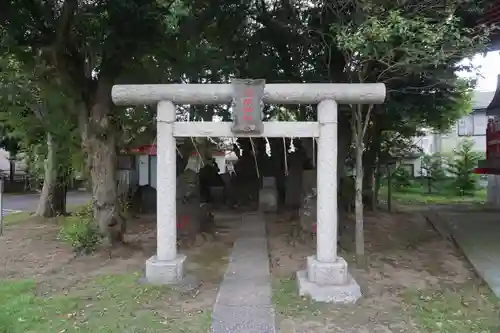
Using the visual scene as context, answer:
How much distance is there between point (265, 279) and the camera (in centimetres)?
745

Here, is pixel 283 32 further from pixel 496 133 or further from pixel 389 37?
pixel 496 133

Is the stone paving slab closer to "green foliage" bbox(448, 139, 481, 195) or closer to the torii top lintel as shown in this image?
the torii top lintel

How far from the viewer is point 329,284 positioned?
6.69 meters

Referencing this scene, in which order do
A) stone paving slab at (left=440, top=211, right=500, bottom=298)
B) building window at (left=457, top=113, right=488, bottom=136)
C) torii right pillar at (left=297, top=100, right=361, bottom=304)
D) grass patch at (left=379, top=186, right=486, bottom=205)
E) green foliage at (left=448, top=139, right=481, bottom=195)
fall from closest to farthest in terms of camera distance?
1. torii right pillar at (left=297, top=100, right=361, bottom=304)
2. stone paving slab at (left=440, top=211, right=500, bottom=298)
3. grass patch at (left=379, top=186, right=486, bottom=205)
4. green foliage at (left=448, top=139, right=481, bottom=195)
5. building window at (left=457, top=113, right=488, bottom=136)

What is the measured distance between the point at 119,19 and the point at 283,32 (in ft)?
14.7

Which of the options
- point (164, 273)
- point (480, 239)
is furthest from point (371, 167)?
point (164, 273)

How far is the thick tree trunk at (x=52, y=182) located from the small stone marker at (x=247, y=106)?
1060 cm

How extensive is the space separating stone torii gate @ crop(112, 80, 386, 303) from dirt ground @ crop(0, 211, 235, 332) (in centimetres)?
91

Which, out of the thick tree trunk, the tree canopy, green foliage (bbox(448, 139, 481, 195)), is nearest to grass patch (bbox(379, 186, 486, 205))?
green foliage (bbox(448, 139, 481, 195))

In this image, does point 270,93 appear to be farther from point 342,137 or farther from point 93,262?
point 342,137

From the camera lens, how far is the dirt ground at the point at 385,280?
5.70 metres

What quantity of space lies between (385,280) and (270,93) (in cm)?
380

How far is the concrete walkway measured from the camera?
5.42m

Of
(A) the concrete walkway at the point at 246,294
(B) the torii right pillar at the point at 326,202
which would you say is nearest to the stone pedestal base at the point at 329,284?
(B) the torii right pillar at the point at 326,202
